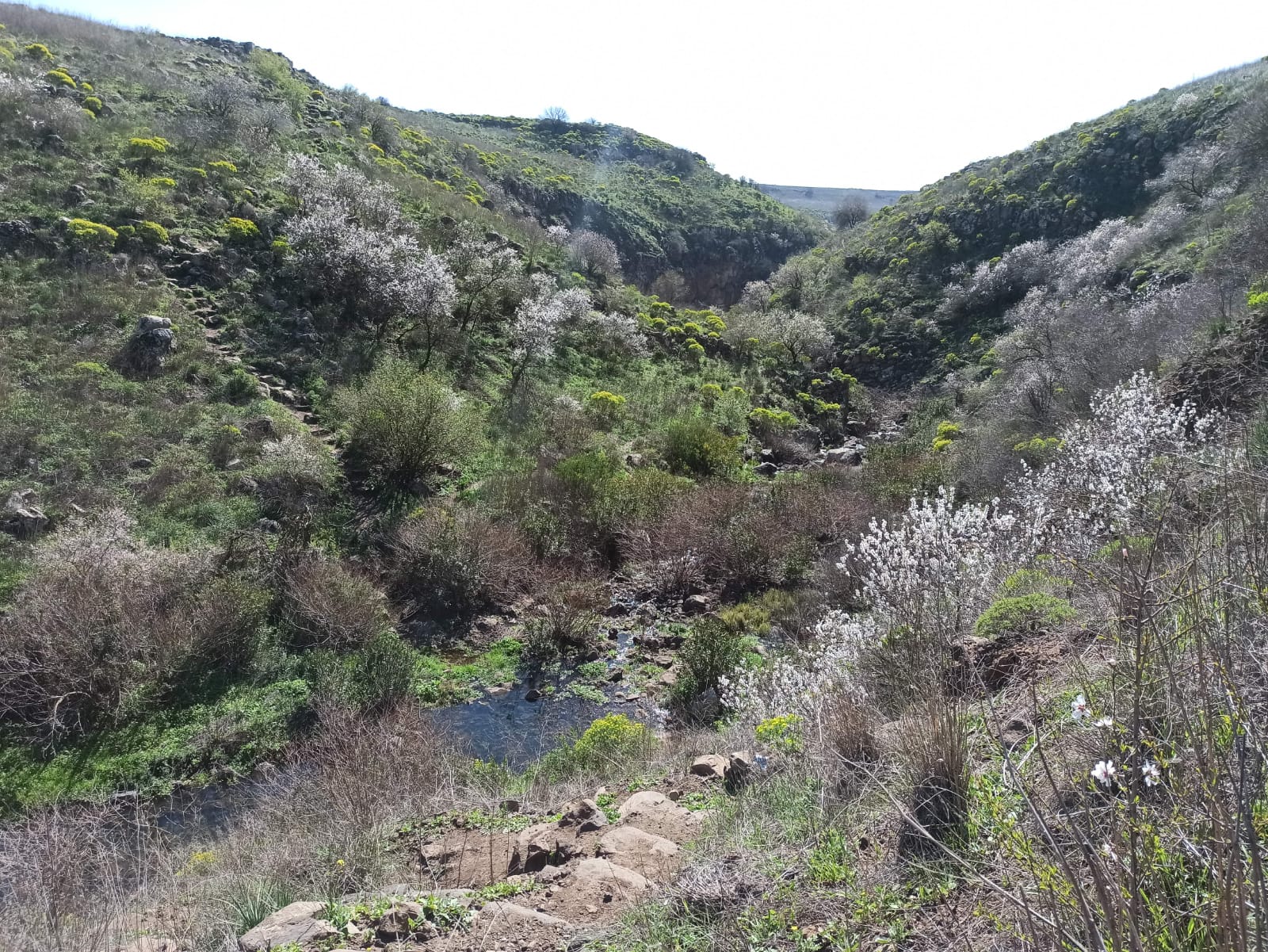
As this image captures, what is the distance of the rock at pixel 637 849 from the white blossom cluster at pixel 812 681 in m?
1.29

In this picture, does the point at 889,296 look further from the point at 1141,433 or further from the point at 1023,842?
the point at 1023,842

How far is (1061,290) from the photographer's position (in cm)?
2280

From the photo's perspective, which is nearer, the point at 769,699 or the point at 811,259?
the point at 769,699

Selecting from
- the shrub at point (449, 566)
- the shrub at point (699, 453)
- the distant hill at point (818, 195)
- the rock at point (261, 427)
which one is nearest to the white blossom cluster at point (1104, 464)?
the shrub at point (699, 453)

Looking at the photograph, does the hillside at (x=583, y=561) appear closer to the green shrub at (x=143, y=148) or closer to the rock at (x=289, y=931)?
the rock at (x=289, y=931)

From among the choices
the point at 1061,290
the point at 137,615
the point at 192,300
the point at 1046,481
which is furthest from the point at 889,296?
the point at 137,615

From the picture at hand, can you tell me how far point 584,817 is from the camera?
5020 millimetres

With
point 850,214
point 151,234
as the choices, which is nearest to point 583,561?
point 151,234

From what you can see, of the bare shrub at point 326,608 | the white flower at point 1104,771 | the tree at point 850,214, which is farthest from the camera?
the tree at point 850,214

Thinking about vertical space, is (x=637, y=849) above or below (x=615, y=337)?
below

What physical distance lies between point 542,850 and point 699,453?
13.4m

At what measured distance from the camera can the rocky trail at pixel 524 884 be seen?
331 cm

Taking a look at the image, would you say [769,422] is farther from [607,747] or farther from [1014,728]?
[1014,728]

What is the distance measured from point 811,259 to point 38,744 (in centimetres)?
3702
